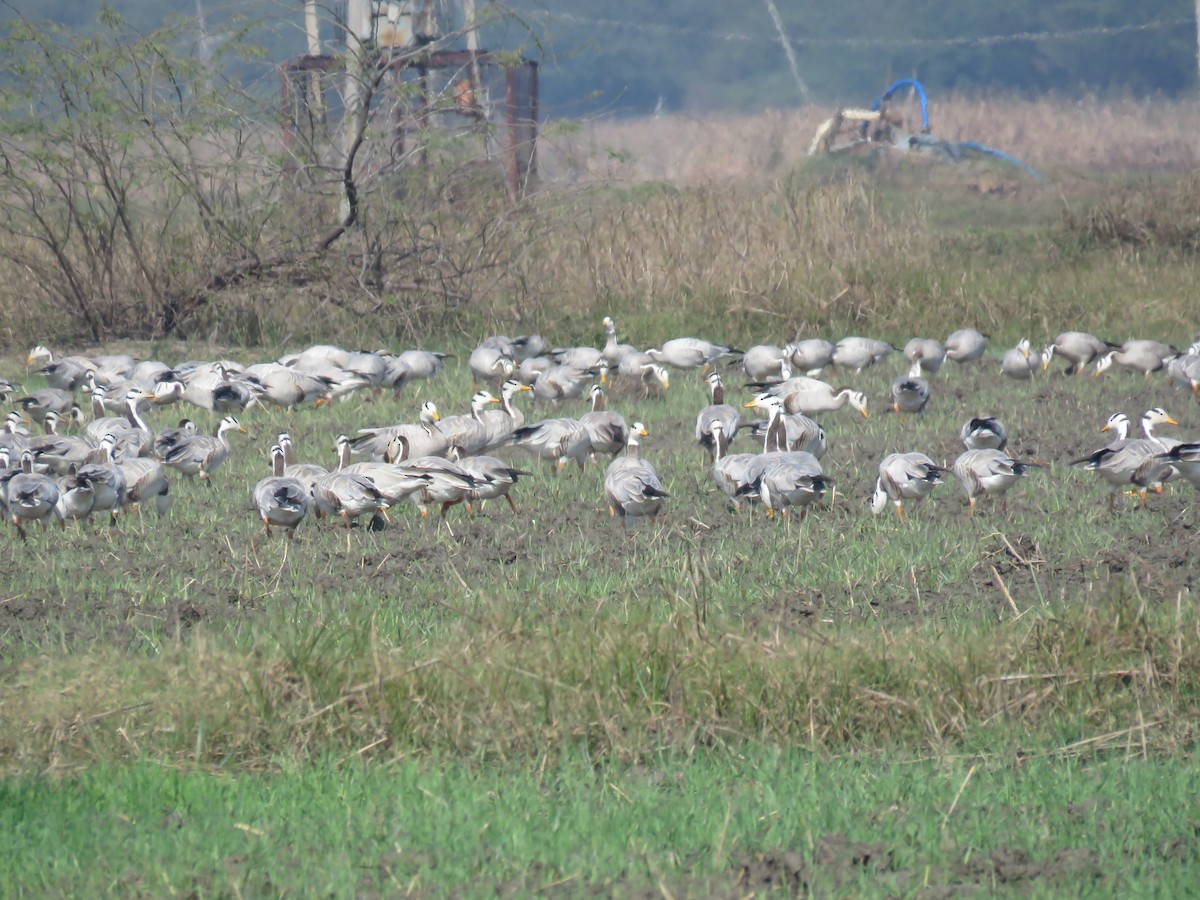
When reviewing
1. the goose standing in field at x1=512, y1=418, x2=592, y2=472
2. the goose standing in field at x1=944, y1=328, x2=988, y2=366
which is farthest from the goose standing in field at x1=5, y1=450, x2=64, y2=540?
the goose standing in field at x1=944, y1=328, x2=988, y2=366

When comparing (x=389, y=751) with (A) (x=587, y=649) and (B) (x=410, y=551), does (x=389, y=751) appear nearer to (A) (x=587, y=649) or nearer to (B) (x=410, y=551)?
(A) (x=587, y=649)

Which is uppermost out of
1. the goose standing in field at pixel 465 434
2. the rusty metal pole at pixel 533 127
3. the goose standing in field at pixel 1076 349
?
the rusty metal pole at pixel 533 127

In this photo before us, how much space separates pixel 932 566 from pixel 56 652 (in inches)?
153

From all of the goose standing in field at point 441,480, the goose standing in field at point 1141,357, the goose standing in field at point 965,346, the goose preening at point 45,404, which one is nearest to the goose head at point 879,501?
the goose standing in field at point 441,480

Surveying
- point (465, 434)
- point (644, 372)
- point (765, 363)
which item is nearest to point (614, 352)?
point (644, 372)

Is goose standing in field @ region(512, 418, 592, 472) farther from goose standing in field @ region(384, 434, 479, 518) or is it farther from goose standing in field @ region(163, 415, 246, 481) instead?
goose standing in field @ region(163, 415, 246, 481)

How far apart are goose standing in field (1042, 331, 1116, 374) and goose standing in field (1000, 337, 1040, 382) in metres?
0.44

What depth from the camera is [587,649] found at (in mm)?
5297

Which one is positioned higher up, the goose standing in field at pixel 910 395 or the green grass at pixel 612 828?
the green grass at pixel 612 828

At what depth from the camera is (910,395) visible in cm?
1227

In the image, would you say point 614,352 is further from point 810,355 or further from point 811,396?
point 811,396

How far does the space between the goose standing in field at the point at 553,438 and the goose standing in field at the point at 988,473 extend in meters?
2.72

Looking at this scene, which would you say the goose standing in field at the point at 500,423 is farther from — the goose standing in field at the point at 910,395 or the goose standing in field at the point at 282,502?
the goose standing in field at the point at 910,395

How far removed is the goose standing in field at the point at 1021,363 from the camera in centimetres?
1449
